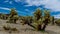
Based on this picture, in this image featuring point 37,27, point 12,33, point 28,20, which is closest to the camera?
point 12,33

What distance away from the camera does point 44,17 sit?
104 feet

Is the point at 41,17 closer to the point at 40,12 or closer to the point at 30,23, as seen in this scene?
the point at 40,12

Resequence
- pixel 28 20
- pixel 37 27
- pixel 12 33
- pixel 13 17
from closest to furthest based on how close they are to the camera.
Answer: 1. pixel 12 33
2. pixel 37 27
3. pixel 28 20
4. pixel 13 17

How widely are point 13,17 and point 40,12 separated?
7.69 meters

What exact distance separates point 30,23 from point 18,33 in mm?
8555

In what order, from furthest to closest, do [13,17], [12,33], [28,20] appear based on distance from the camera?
[13,17]
[28,20]
[12,33]

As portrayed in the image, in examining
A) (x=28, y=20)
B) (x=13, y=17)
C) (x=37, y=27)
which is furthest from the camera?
(x=13, y=17)

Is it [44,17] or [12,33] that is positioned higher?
[44,17]

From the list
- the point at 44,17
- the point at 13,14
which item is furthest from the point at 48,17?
the point at 13,14

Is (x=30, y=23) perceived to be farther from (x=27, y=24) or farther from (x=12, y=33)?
(x=12, y=33)

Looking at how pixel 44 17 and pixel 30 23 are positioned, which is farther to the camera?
pixel 30 23

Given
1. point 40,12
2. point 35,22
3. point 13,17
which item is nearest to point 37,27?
point 35,22

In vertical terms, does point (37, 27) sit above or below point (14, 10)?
below

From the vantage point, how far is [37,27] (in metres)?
31.7
